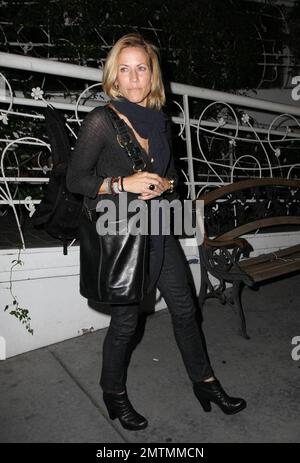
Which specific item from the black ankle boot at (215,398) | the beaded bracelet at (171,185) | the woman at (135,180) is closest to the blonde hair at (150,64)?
the woman at (135,180)

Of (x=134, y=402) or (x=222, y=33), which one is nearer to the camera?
(x=134, y=402)

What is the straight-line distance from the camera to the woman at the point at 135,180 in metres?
1.94

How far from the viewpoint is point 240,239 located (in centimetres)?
330

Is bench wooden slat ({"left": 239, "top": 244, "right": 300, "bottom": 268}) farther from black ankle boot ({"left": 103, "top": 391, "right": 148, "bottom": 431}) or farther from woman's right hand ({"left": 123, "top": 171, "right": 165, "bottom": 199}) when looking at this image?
woman's right hand ({"left": 123, "top": 171, "right": 165, "bottom": 199})

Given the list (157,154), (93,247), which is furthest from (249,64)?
(93,247)

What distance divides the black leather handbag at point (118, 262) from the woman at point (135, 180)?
0.04m

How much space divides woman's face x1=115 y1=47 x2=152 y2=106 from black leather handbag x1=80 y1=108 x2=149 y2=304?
19cm

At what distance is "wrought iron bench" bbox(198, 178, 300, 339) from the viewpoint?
3.28 metres

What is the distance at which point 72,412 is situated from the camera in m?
2.42

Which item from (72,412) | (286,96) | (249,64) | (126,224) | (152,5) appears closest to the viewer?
(126,224)

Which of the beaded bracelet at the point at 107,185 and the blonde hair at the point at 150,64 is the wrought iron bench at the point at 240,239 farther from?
the beaded bracelet at the point at 107,185

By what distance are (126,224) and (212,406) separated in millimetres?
1274

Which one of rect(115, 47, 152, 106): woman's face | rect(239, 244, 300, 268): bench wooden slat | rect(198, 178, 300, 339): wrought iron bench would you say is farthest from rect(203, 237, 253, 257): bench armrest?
rect(115, 47, 152, 106): woman's face

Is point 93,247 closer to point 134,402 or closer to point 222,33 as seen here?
point 134,402
